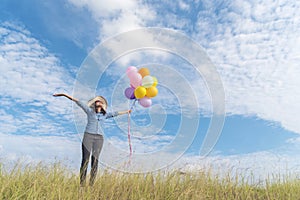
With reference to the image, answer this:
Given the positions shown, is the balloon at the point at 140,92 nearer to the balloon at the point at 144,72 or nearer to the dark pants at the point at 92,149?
the balloon at the point at 144,72

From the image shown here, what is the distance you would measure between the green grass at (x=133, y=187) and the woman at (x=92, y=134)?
0.22m

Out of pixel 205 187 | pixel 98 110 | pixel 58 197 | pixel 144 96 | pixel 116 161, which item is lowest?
pixel 58 197

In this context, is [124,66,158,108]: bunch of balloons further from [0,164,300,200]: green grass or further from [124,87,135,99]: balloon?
[0,164,300,200]: green grass

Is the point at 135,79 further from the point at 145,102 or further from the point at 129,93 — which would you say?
the point at 145,102

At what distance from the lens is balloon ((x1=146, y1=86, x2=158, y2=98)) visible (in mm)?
7211

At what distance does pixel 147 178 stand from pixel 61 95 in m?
2.29

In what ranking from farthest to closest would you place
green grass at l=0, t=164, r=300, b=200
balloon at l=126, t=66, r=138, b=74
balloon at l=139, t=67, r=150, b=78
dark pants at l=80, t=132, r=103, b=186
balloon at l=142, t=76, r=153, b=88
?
1. balloon at l=139, t=67, r=150, b=78
2. balloon at l=126, t=66, r=138, b=74
3. balloon at l=142, t=76, r=153, b=88
4. dark pants at l=80, t=132, r=103, b=186
5. green grass at l=0, t=164, r=300, b=200

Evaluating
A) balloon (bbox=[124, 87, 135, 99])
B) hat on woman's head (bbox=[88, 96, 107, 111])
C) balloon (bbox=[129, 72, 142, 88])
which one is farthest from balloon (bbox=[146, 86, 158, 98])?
hat on woman's head (bbox=[88, 96, 107, 111])

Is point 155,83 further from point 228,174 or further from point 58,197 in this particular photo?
point 58,197

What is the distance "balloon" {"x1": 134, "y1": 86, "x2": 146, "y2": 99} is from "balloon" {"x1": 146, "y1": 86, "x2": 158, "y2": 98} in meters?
→ 0.13

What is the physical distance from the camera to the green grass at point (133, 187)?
488 centimetres

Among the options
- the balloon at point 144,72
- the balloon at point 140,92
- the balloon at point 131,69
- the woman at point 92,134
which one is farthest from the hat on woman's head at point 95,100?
the balloon at point 144,72

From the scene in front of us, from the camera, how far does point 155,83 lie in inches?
286

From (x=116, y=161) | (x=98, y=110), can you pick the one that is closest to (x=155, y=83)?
(x=98, y=110)
